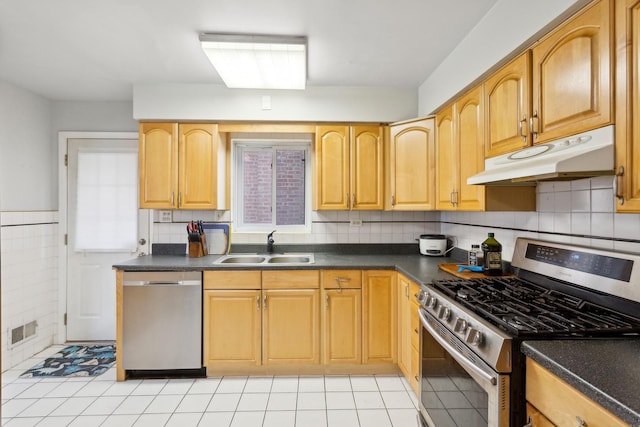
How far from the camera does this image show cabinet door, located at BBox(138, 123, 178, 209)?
2887 mm

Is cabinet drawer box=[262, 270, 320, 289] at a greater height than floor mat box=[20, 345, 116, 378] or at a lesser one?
greater

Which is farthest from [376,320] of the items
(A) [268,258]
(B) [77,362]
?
(B) [77,362]

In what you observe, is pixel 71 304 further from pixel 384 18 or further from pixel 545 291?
pixel 545 291

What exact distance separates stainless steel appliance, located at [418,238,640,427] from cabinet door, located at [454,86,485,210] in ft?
1.29

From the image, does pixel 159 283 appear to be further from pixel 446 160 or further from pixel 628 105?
pixel 628 105

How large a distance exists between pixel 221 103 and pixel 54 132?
5.80ft

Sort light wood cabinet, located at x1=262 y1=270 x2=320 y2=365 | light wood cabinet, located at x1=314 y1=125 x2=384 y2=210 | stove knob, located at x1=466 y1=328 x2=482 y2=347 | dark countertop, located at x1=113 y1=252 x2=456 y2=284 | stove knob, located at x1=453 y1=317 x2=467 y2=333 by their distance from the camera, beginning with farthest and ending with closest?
light wood cabinet, located at x1=314 y1=125 x2=384 y2=210 → light wood cabinet, located at x1=262 y1=270 x2=320 y2=365 → dark countertop, located at x1=113 y1=252 x2=456 y2=284 → stove knob, located at x1=453 y1=317 x2=467 y2=333 → stove knob, located at x1=466 y1=328 x2=482 y2=347

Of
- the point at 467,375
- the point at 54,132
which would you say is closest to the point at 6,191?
the point at 54,132

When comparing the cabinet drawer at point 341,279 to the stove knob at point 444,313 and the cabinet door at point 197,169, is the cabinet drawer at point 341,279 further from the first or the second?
the cabinet door at point 197,169

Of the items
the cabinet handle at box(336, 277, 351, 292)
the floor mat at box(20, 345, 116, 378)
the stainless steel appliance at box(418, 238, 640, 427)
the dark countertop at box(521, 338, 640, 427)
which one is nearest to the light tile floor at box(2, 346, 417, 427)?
the floor mat at box(20, 345, 116, 378)

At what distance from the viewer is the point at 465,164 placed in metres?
2.22

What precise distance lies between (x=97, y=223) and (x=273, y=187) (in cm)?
171

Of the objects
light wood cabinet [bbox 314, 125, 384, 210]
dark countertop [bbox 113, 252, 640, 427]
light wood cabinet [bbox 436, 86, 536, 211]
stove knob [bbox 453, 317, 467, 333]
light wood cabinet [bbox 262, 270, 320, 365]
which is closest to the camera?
A: dark countertop [bbox 113, 252, 640, 427]

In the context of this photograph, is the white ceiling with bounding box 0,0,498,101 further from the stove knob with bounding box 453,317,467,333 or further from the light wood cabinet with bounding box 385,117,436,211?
the stove knob with bounding box 453,317,467,333
